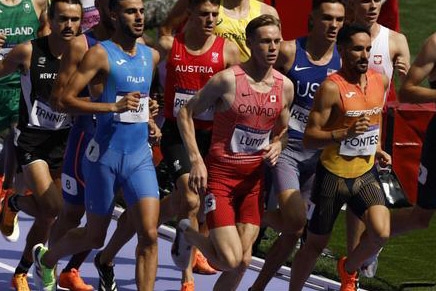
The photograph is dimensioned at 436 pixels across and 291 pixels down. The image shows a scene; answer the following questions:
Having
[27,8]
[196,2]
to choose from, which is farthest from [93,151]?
[27,8]

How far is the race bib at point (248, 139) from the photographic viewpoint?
10875 millimetres

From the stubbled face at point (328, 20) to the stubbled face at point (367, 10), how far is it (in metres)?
0.40

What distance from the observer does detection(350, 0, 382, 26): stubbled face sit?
11977mm

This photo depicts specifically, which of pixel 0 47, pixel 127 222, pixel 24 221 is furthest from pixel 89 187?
pixel 24 221

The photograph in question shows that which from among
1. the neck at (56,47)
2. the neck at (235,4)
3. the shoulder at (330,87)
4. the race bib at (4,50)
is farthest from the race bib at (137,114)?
the race bib at (4,50)

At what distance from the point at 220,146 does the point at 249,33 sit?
81cm

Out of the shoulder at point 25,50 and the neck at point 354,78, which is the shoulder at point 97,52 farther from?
the neck at point 354,78

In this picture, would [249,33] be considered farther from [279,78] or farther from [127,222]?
[127,222]

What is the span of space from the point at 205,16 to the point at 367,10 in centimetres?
128

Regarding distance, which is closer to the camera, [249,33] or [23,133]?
[249,33]

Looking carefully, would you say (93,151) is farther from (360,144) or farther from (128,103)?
(360,144)

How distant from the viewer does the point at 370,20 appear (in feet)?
39.5

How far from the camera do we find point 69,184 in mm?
11531

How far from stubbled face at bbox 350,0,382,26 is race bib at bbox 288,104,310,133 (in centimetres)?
94
